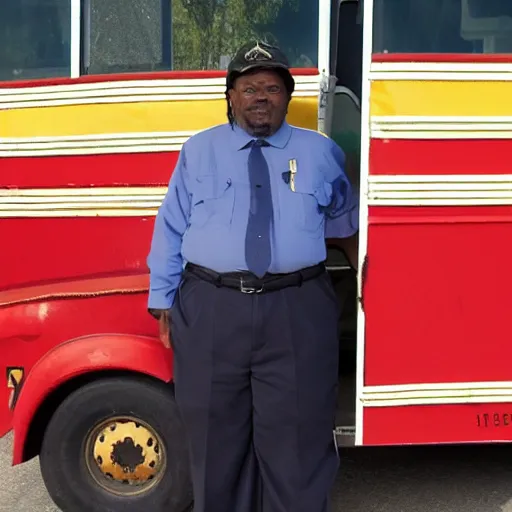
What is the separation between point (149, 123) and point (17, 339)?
1077 mm

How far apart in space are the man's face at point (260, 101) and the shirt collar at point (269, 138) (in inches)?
0.7

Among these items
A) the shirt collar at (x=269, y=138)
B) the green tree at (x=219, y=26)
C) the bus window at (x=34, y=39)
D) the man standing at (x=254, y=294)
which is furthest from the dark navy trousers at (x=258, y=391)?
the bus window at (x=34, y=39)

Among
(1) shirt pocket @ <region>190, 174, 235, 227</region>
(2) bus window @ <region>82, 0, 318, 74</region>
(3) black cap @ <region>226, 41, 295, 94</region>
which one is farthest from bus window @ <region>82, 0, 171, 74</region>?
(1) shirt pocket @ <region>190, 174, 235, 227</region>

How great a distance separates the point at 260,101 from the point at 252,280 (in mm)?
620

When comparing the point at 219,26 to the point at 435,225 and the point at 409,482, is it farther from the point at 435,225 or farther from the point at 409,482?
the point at 409,482

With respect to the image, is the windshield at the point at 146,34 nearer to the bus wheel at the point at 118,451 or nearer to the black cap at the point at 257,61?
the black cap at the point at 257,61

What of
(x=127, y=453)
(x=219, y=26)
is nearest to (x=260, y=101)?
(x=219, y=26)

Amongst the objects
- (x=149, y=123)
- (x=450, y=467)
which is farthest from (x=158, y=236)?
(x=450, y=467)

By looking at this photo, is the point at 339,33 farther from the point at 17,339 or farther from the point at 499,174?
the point at 17,339

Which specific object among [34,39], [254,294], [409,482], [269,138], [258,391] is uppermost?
[34,39]

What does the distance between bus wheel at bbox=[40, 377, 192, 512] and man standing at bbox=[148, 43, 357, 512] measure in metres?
0.32

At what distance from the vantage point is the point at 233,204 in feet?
8.00

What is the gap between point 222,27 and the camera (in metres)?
3.10

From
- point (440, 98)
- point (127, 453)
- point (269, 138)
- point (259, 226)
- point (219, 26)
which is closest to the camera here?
point (259, 226)
